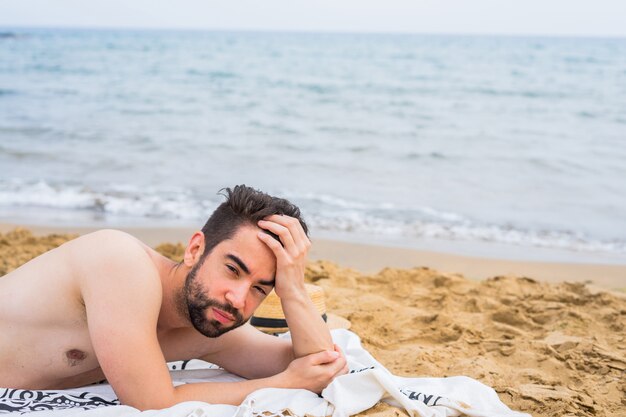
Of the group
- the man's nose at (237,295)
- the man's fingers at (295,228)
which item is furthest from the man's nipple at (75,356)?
the man's fingers at (295,228)

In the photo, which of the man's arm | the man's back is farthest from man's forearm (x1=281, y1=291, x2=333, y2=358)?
the man's back

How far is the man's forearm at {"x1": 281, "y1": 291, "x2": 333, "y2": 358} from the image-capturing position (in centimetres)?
326

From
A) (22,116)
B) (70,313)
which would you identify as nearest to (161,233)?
(70,313)

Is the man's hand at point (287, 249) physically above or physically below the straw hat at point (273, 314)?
above

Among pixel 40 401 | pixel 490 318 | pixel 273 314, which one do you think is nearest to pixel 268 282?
pixel 40 401

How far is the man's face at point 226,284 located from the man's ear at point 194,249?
0.19 feet

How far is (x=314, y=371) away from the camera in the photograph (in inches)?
127

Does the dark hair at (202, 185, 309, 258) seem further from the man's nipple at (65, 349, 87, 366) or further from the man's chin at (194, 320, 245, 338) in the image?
the man's nipple at (65, 349, 87, 366)

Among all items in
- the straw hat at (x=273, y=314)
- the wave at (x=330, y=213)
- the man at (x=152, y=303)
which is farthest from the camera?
the wave at (x=330, y=213)

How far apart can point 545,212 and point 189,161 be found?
6481 millimetres

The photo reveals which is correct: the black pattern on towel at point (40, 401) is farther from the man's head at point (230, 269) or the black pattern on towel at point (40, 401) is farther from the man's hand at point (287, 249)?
the man's hand at point (287, 249)

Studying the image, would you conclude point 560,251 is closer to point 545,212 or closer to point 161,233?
point 545,212

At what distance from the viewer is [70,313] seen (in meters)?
2.96

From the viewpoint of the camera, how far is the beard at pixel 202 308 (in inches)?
113
